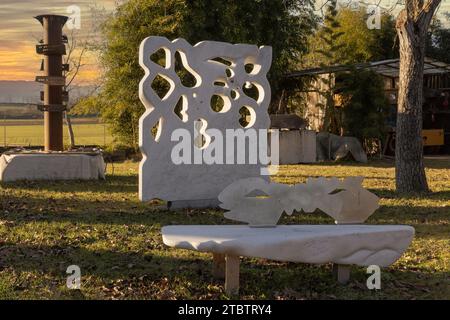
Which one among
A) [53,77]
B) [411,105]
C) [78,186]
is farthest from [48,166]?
[411,105]

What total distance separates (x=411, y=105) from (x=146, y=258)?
659cm

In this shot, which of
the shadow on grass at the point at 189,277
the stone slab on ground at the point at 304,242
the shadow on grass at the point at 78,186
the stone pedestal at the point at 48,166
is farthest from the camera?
the stone pedestal at the point at 48,166

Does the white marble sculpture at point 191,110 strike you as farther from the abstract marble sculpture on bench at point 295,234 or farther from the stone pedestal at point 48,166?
the stone pedestal at point 48,166

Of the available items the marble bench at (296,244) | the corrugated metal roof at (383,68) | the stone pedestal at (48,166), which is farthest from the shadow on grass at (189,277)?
the corrugated metal roof at (383,68)

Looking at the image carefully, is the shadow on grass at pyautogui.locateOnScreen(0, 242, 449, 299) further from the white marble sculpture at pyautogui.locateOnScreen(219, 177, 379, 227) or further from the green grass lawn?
the white marble sculpture at pyautogui.locateOnScreen(219, 177, 379, 227)

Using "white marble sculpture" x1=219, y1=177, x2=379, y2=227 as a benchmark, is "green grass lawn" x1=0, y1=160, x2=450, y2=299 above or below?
below

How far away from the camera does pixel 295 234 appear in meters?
5.34

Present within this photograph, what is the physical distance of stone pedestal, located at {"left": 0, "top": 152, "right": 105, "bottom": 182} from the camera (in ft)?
43.1

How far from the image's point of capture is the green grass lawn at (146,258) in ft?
18.0

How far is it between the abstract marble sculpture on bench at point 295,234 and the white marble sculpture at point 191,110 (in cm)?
376

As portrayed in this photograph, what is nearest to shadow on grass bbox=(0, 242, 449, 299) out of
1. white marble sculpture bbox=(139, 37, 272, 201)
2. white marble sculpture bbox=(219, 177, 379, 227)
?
white marble sculpture bbox=(219, 177, 379, 227)

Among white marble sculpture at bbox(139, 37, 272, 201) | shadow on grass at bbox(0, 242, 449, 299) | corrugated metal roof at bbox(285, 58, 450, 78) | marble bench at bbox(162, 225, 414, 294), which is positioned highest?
corrugated metal roof at bbox(285, 58, 450, 78)

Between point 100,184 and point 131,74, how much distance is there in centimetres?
796

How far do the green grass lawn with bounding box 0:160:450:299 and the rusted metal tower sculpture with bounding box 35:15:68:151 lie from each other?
3.29 metres
